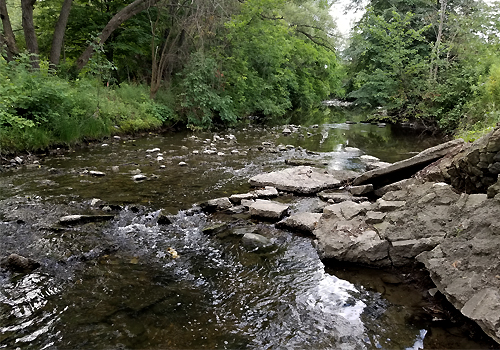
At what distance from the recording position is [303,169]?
7434 millimetres

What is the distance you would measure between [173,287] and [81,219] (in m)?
2.28

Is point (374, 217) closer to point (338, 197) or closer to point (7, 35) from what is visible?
point (338, 197)

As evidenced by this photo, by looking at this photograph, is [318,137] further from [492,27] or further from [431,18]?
[431,18]

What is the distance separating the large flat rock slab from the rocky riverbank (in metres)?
0.47

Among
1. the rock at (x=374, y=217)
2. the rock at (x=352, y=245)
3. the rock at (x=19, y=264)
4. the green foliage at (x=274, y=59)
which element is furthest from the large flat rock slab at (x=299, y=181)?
the green foliage at (x=274, y=59)

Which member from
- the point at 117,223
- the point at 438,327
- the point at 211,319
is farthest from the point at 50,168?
the point at 438,327

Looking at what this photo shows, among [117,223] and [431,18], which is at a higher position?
[431,18]

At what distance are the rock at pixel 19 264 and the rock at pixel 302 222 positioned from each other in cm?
312

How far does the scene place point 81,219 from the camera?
4.76 m

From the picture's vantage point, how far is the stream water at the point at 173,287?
8.59 feet

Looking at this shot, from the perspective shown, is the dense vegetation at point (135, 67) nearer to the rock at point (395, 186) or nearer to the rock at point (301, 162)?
the rock at point (301, 162)

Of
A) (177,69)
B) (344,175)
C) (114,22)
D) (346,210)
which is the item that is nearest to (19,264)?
(346,210)

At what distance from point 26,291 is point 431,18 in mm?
24180

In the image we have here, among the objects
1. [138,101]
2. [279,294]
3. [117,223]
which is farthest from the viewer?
[138,101]
